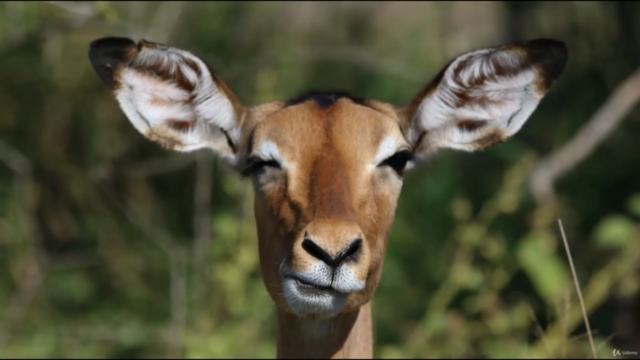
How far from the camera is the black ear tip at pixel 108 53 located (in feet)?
14.6

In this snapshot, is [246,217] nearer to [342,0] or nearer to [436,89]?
[436,89]

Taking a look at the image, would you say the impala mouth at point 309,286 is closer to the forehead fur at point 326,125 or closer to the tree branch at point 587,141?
the forehead fur at point 326,125

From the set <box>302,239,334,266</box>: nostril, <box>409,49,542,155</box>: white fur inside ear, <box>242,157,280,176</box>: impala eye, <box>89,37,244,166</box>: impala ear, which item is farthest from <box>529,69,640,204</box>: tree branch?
<box>302,239,334,266</box>: nostril

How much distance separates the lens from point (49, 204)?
9188 mm

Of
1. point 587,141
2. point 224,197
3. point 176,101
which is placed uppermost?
point 176,101

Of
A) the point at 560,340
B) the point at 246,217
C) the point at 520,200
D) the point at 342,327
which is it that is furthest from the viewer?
the point at 520,200

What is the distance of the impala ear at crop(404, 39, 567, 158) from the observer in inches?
181

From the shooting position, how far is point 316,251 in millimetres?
3939

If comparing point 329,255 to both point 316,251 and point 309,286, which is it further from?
point 309,286

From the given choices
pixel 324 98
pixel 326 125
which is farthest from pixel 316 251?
pixel 324 98

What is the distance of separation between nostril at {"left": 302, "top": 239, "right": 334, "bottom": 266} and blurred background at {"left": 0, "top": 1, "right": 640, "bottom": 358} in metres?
2.73

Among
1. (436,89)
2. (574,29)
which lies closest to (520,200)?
(574,29)

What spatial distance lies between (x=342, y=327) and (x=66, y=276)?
4.96 m

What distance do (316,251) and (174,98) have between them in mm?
1473
